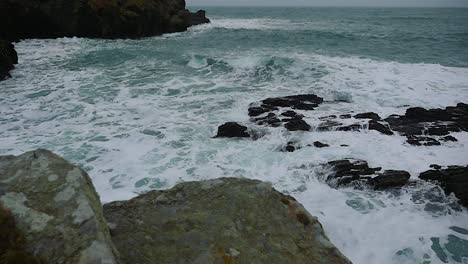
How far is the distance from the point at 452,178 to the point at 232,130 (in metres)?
5.75

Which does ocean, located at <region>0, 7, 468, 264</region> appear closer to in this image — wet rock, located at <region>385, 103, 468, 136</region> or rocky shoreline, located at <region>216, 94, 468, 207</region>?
rocky shoreline, located at <region>216, 94, 468, 207</region>

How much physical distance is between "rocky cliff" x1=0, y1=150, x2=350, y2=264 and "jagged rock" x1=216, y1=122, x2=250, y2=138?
6.30 meters

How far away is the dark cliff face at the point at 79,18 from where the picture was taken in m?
28.9

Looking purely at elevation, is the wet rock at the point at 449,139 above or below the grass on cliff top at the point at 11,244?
below

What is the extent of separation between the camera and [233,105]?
13.3 meters

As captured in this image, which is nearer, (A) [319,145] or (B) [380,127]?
(A) [319,145]

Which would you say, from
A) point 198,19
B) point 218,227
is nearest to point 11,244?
point 218,227

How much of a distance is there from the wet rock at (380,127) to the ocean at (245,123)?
31 cm

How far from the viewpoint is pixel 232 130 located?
10.4 m

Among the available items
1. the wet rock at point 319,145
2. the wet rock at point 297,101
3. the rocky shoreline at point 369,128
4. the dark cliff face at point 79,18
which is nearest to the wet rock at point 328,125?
the rocky shoreline at point 369,128

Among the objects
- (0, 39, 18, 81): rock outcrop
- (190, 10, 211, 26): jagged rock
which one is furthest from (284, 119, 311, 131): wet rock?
(190, 10, 211, 26): jagged rock

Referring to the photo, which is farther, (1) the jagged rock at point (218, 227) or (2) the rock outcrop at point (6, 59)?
(2) the rock outcrop at point (6, 59)

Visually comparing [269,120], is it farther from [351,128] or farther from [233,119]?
[351,128]

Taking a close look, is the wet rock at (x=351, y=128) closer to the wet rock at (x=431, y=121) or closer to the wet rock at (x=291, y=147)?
the wet rock at (x=431, y=121)
